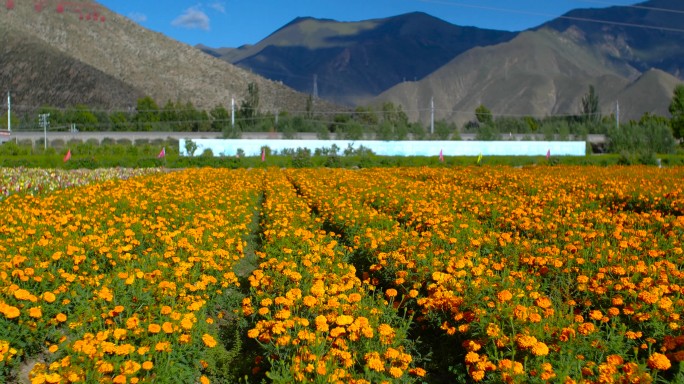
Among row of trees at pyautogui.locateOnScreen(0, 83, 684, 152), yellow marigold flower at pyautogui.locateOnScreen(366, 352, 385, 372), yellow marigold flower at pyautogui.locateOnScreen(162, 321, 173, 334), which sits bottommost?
yellow marigold flower at pyautogui.locateOnScreen(366, 352, 385, 372)

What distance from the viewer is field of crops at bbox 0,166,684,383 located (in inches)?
173

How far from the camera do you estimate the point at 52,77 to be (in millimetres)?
96812

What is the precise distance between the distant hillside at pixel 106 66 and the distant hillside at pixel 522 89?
58113mm

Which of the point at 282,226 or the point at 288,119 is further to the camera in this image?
the point at 288,119

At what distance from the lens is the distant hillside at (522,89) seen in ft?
484

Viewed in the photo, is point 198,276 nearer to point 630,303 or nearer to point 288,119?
point 630,303

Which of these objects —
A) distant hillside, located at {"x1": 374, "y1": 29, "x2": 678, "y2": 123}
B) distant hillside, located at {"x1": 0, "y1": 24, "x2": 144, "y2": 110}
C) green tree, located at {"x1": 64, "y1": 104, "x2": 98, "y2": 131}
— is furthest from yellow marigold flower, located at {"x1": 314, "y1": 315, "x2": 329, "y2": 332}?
distant hillside, located at {"x1": 374, "y1": 29, "x2": 678, "y2": 123}

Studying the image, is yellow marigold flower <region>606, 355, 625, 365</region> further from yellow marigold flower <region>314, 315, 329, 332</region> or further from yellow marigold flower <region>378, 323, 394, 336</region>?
yellow marigold flower <region>314, 315, 329, 332</region>

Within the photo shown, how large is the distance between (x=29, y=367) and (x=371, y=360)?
3476 mm

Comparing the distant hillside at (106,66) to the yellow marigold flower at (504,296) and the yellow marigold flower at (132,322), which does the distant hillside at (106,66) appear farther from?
the yellow marigold flower at (504,296)

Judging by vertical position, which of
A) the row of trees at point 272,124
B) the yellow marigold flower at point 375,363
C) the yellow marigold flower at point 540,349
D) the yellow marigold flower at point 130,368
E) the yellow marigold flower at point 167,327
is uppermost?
the row of trees at point 272,124

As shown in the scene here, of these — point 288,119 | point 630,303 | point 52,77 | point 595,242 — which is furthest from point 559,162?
point 52,77

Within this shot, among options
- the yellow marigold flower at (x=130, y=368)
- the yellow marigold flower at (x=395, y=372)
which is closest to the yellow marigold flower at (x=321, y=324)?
the yellow marigold flower at (x=395, y=372)

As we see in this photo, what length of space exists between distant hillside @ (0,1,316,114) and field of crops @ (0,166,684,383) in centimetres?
9568
